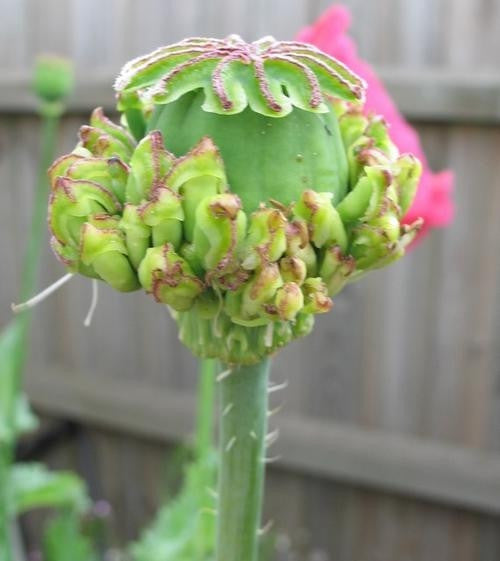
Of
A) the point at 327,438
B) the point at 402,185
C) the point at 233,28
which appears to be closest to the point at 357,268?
the point at 402,185

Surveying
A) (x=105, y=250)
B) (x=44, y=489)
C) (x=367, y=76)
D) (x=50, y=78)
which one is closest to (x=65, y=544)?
(x=44, y=489)

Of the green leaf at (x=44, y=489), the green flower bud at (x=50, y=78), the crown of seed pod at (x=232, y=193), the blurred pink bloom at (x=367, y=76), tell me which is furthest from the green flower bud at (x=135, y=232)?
the green leaf at (x=44, y=489)

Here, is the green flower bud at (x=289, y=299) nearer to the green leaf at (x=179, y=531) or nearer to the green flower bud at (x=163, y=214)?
the green flower bud at (x=163, y=214)

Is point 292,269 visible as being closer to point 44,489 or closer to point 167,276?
point 167,276

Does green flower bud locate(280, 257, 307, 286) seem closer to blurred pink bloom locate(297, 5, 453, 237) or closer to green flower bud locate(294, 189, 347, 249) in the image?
green flower bud locate(294, 189, 347, 249)

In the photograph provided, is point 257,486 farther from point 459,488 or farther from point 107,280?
point 459,488
